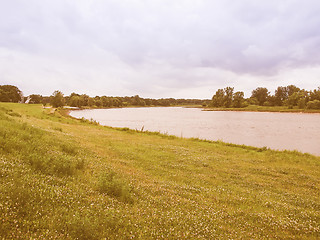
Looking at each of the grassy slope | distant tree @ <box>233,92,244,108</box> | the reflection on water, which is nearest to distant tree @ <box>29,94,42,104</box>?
the reflection on water

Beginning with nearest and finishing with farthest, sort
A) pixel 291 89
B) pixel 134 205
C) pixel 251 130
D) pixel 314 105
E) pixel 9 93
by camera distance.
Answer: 1. pixel 134 205
2. pixel 251 130
3. pixel 314 105
4. pixel 9 93
5. pixel 291 89

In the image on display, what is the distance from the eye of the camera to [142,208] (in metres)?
6.53

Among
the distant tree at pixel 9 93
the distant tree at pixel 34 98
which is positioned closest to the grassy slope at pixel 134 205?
the distant tree at pixel 9 93

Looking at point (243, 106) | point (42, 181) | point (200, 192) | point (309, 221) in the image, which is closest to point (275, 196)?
point (309, 221)

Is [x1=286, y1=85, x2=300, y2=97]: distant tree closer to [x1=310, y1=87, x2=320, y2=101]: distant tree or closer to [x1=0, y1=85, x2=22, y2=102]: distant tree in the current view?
[x1=310, y1=87, x2=320, y2=101]: distant tree

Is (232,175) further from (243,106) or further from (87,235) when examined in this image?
(243,106)

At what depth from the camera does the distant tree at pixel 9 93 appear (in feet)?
440

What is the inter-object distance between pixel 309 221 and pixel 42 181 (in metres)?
10.6

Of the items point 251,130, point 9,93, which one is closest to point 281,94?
point 251,130

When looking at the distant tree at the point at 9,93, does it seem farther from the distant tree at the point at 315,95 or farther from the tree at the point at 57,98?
the distant tree at the point at 315,95

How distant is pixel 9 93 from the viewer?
138 meters

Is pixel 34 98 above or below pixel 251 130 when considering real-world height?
above

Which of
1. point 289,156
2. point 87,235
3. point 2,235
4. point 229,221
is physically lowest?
point 289,156

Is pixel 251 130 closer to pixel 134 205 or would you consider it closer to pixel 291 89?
pixel 134 205
